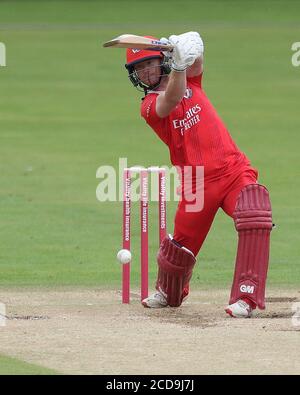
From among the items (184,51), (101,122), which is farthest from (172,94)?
(101,122)

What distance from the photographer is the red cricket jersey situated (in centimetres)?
883

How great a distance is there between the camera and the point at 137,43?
330 inches

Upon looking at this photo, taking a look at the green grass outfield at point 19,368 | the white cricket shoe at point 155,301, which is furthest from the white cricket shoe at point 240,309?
the green grass outfield at point 19,368

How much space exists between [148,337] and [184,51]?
1.81 m

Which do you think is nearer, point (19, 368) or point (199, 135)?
point (19, 368)

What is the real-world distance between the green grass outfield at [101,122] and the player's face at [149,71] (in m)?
2.58

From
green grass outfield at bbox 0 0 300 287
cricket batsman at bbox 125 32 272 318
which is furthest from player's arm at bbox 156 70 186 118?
green grass outfield at bbox 0 0 300 287

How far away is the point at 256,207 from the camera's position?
859cm

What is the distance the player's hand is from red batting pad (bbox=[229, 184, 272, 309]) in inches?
37.4
